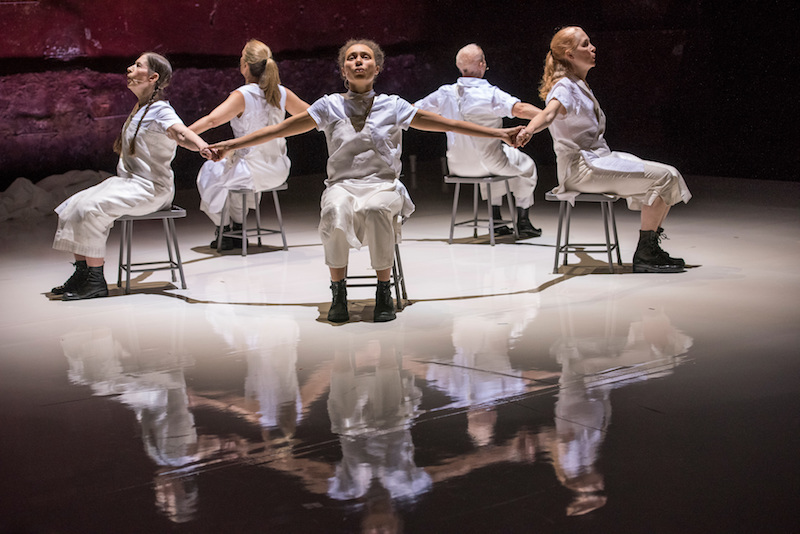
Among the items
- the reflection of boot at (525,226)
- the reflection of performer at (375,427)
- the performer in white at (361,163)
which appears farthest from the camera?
the reflection of boot at (525,226)

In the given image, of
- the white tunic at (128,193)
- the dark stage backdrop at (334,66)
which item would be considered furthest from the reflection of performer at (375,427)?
the dark stage backdrop at (334,66)

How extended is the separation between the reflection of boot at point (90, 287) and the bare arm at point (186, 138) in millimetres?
800

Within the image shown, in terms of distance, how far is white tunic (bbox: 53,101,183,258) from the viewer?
481cm

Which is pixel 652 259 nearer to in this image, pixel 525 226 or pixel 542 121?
pixel 542 121

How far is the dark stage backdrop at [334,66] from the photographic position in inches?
341

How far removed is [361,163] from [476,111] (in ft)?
6.32

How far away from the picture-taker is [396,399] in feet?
10.4

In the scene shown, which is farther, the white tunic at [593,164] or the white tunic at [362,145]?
the white tunic at [593,164]

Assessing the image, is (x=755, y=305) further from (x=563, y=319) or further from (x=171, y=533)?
(x=171, y=533)

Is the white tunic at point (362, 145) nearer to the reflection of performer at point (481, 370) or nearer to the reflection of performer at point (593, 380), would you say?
the reflection of performer at point (481, 370)

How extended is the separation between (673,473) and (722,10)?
739 centimetres

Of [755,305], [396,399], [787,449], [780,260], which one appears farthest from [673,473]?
[780,260]

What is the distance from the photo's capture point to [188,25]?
9430 mm

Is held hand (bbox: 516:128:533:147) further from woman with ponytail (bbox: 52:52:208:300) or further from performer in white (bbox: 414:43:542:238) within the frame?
woman with ponytail (bbox: 52:52:208:300)
